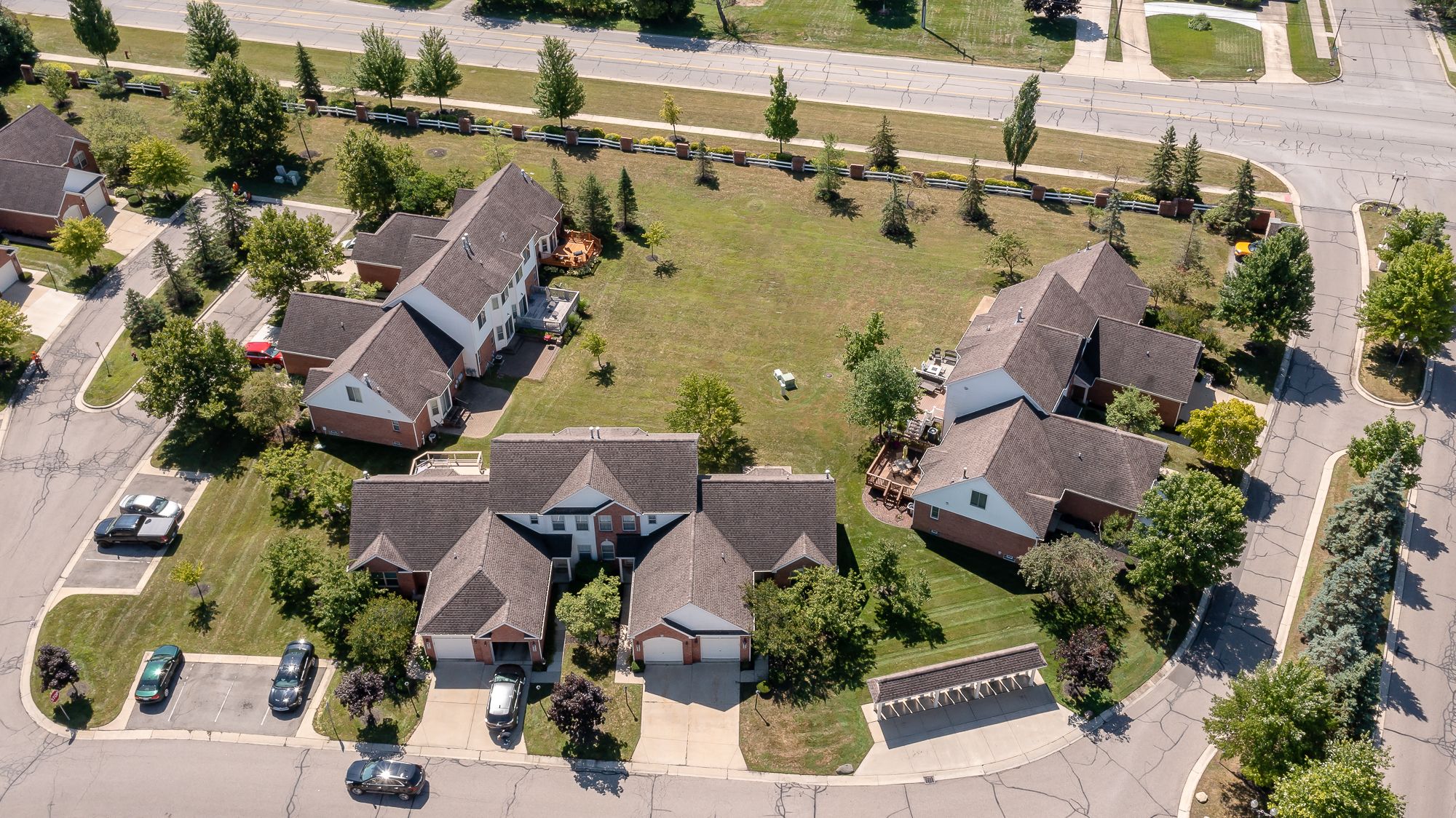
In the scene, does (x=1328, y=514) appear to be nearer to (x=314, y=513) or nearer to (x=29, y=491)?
(x=314, y=513)

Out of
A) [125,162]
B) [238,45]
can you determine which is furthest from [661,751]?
[238,45]

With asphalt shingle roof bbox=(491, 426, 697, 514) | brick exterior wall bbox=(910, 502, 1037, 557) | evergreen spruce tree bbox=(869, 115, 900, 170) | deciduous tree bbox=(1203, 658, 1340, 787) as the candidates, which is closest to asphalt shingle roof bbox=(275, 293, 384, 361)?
asphalt shingle roof bbox=(491, 426, 697, 514)

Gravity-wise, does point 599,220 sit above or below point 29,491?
above

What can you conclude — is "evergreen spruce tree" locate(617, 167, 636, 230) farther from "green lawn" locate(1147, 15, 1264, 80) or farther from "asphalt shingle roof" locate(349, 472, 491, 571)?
"green lawn" locate(1147, 15, 1264, 80)

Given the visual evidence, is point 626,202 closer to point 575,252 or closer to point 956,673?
point 575,252

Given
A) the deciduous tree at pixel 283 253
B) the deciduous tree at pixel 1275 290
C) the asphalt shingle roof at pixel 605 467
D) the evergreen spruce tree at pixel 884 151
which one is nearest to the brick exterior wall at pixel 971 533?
the asphalt shingle roof at pixel 605 467

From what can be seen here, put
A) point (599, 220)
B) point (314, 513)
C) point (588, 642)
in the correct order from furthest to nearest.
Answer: point (599, 220)
point (314, 513)
point (588, 642)
